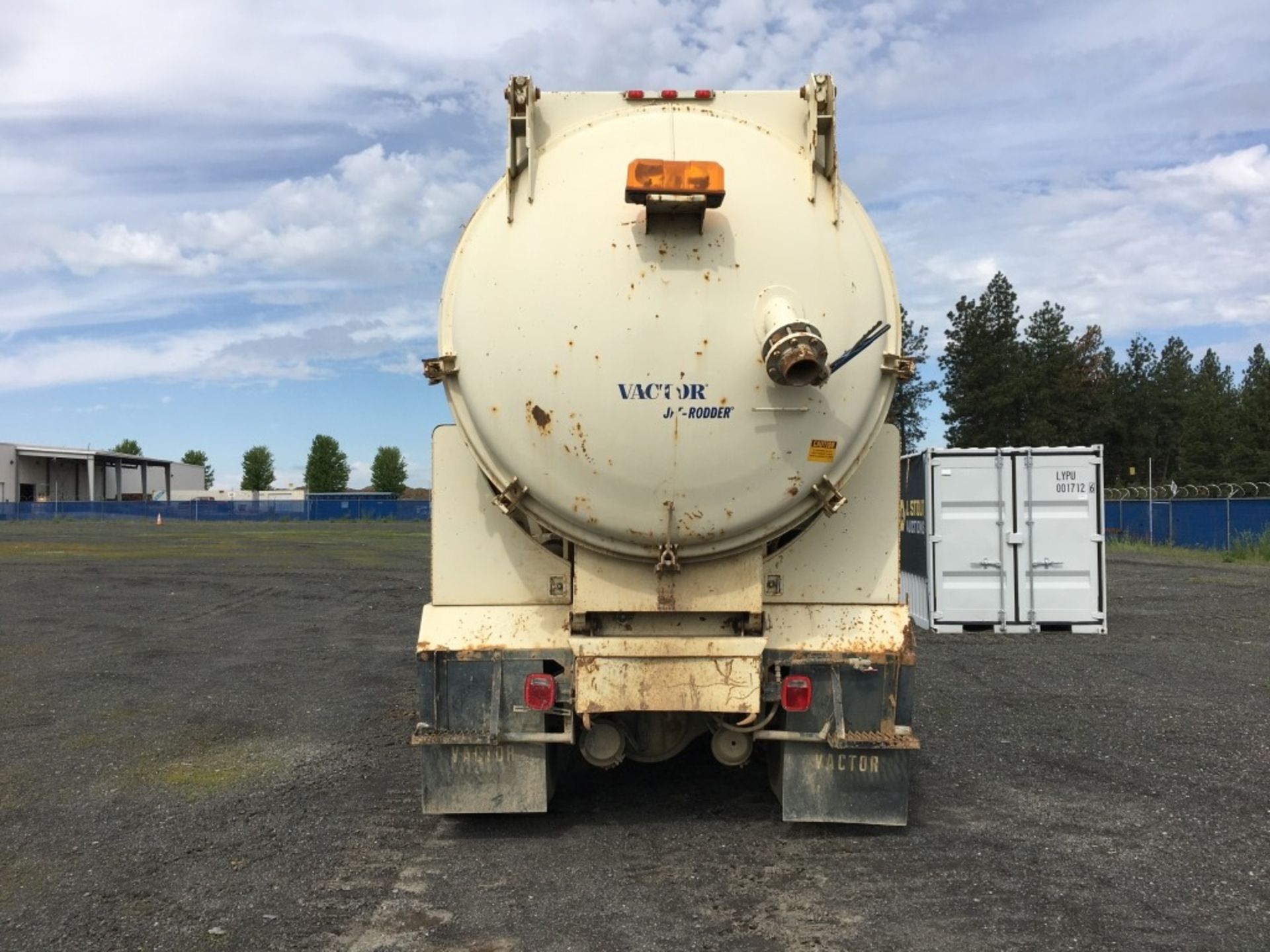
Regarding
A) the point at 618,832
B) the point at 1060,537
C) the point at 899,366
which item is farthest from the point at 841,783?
the point at 1060,537

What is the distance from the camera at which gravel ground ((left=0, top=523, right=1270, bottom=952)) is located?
3.88 meters

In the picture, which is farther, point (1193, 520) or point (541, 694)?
point (1193, 520)

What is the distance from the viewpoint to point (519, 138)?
14.3 feet

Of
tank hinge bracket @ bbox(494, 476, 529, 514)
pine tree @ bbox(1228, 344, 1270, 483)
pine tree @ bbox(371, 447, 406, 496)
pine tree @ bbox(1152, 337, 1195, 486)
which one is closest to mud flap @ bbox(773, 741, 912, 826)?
tank hinge bracket @ bbox(494, 476, 529, 514)

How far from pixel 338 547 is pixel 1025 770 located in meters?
27.0

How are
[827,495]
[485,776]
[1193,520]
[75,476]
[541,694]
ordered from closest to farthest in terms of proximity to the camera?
[827,495]
[541,694]
[485,776]
[1193,520]
[75,476]

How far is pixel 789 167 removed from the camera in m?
4.33

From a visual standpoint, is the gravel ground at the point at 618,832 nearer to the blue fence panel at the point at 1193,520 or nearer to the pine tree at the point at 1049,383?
the blue fence panel at the point at 1193,520

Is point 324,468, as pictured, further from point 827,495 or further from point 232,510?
point 827,495

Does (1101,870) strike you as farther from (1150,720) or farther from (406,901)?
(1150,720)

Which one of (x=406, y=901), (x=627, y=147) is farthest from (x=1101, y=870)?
(x=627, y=147)

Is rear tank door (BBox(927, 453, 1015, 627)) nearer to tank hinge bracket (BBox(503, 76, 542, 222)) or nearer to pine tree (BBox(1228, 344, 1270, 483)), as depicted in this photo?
tank hinge bracket (BBox(503, 76, 542, 222))

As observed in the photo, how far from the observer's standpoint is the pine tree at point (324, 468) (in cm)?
10025

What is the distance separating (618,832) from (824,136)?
3.42m
